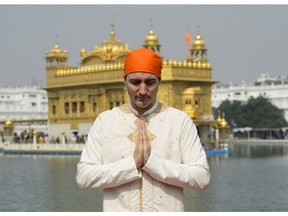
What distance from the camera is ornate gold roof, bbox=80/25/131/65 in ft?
112

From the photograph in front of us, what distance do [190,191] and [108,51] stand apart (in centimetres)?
1811

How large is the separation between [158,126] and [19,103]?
210 ft

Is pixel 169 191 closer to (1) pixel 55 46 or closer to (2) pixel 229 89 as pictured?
(1) pixel 55 46

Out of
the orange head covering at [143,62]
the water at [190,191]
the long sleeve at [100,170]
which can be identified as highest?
the orange head covering at [143,62]

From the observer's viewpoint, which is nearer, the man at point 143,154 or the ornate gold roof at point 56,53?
the man at point 143,154

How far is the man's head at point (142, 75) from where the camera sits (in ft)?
7.85

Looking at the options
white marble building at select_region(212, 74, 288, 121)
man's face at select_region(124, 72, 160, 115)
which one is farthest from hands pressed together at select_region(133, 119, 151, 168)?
white marble building at select_region(212, 74, 288, 121)

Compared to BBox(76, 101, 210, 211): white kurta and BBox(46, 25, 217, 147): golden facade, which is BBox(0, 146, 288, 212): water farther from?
BBox(76, 101, 210, 211): white kurta

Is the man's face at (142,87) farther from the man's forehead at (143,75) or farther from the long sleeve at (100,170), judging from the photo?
the long sleeve at (100,170)

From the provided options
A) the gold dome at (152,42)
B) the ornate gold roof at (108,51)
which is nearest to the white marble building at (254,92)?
the ornate gold roof at (108,51)

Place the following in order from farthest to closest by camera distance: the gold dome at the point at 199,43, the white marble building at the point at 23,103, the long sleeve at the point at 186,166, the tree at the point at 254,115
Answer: the white marble building at the point at 23,103 < the tree at the point at 254,115 < the gold dome at the point at 199,43 < the long sleeve at the point at 186,166

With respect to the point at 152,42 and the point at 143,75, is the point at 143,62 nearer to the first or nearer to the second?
the point at 143,75

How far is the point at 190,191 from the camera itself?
1675 centimetres

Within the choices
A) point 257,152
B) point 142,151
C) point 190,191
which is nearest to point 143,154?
point 142,151
